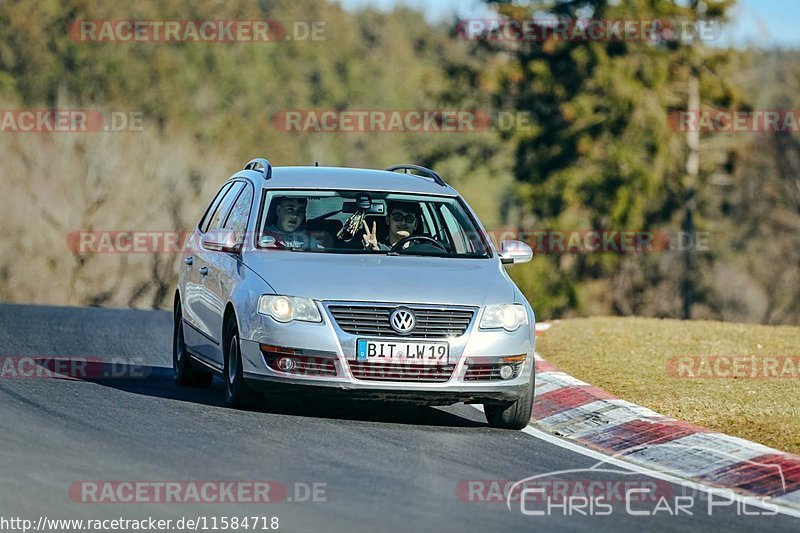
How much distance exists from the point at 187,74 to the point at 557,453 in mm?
83572

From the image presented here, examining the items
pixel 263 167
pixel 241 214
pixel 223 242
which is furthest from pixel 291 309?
pixel 263 167

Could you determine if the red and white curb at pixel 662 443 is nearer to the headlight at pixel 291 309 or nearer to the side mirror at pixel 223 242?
the headlight at pixel 291 309

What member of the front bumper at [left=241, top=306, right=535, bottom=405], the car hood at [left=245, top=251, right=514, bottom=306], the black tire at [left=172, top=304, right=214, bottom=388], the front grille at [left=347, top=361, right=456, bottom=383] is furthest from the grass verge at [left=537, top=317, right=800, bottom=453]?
the black tire at [left=172, top=304, right=214, bottom=388]

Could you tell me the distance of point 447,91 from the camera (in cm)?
5772

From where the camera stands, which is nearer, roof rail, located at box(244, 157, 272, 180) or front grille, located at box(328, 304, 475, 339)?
front grille, located at box(328, 304, 475, 339)

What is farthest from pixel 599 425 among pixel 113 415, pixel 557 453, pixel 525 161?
pixel 525 161

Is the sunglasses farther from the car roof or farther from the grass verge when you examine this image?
the grass verge

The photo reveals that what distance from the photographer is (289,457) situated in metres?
8.85

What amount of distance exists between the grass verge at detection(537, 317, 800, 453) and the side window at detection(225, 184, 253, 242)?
3426mm

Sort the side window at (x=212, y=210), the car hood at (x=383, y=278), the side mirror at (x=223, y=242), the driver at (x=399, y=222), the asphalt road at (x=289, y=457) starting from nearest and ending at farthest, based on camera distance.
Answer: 1. the asphalt road at (x=289, y=457)
2. the car hood at (x=383, y=278)
3. the side mirror at (x=223, y=242)
4. the driver at (x=399, y=222)
5. the side window at (x=212, y=210)

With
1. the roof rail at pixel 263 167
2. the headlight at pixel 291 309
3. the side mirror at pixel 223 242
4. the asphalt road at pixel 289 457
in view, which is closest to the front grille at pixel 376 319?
the headlight at pixel 291 309

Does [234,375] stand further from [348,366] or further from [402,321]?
[402,321]

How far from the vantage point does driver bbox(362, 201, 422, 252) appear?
38.3 feet

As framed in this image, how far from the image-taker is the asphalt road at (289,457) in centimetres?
737
